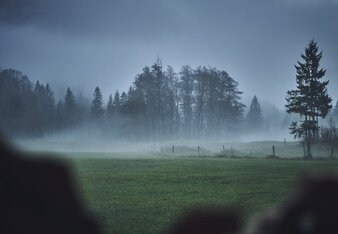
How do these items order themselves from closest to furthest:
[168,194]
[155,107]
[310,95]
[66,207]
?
[66,207], [168,194], [310,95], [155,107]

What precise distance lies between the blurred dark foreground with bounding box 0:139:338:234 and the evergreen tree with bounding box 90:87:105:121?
4061 inches

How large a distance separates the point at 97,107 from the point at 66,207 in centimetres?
10566

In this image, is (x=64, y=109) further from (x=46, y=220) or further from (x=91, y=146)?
(x=46, y=220)

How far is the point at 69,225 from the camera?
0.80m

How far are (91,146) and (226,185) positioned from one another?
62190 millimetres

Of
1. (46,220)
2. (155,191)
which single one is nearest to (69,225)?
(46,220)

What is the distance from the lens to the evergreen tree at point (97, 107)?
10362 centimetres

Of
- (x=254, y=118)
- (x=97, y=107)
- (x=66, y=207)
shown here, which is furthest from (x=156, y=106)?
(x=66, y=207)

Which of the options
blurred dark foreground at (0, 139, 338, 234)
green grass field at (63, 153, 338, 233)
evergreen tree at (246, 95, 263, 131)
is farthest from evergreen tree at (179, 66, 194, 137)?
blurred dark foreground at (0, 139, 338, 234)

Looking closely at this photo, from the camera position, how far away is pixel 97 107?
10488cm

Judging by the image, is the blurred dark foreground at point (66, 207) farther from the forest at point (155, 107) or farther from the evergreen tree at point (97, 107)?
the evergreen tree at point (97, 107)

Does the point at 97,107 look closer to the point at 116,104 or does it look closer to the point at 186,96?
the point at 116,104

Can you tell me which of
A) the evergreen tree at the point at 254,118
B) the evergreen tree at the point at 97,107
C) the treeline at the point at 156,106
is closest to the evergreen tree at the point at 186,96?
the treeline at the point at 156,106

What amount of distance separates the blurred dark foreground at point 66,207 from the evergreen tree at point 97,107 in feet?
338
